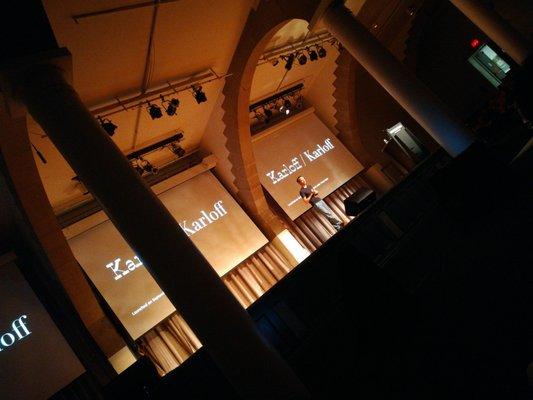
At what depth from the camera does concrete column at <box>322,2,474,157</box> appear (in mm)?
5023

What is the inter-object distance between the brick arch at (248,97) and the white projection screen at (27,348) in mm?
4733

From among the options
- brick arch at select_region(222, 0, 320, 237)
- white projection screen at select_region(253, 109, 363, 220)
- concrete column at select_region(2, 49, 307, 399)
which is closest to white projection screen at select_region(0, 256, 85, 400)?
concrete column at select_region(2, 49, 307, 399)

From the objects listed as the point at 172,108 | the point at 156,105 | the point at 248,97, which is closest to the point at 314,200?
the point at 248,97

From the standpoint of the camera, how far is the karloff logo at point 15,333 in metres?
5.01

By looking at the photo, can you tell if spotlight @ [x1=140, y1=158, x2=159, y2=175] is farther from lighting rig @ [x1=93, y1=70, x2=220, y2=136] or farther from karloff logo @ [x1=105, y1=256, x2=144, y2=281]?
karloff logo @ [x1=105, y1=256, x2=144, y2=281]

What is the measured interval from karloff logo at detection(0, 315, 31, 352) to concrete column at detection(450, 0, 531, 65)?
9005mm

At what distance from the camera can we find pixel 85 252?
6.36 meters

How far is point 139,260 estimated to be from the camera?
5.10 m

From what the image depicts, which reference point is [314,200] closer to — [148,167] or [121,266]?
[148,167]

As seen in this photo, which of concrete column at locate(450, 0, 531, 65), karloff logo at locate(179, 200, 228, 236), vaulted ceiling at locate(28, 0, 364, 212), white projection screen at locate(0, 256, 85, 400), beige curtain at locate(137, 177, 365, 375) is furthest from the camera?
karloff logo at locate(179, 200, 228, 236)

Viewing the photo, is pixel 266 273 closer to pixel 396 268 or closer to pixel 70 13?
pixel 396 268

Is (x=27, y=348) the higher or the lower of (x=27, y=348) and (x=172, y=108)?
the lower

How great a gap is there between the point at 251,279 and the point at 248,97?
420 centimetres

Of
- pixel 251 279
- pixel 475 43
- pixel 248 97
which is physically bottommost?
pixel 251 279
